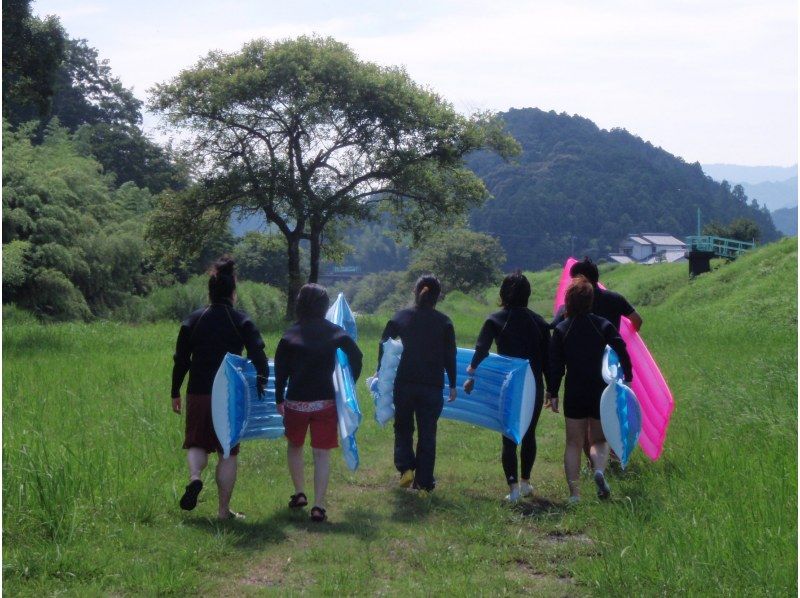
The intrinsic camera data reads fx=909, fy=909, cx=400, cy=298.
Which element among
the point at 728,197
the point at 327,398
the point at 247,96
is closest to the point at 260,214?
the point at 247,96

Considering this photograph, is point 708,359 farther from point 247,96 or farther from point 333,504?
point 247,96

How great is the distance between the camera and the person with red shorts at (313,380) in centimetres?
658

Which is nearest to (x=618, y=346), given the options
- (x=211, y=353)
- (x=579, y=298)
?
(x=579, y=298)

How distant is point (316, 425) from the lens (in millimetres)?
6660

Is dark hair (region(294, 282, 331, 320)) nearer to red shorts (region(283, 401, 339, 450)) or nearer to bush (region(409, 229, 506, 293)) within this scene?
red shorts (region(283, 401, 339, 450))

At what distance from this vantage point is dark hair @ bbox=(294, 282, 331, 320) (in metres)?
6.64

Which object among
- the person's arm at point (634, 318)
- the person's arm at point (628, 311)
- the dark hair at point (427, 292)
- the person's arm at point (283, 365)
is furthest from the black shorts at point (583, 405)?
the person's arm at point (283, 365)

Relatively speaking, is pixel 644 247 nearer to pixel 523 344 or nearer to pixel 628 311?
pixel 628 311

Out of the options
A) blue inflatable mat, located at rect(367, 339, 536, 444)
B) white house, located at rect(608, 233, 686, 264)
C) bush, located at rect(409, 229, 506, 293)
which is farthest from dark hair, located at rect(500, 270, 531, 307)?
white house, located at rect(608, 233, 686, 264)

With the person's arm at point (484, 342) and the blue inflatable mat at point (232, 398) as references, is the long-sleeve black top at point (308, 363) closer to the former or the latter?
the blue inflatable mat at point (232, 398)

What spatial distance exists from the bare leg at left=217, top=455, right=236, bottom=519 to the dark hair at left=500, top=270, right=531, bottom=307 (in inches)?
100

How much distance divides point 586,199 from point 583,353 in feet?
354

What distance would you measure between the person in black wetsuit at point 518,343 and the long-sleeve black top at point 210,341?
192cm

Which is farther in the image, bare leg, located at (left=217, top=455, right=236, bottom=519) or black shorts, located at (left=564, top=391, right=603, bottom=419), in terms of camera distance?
black shorts, located at (left=564, top=391, right=603, bottom=419)
